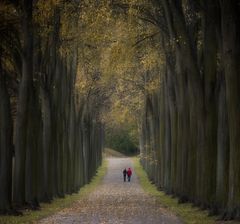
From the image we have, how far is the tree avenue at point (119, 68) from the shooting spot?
68.9ft

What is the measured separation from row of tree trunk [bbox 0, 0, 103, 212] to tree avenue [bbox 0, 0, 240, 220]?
5 centimetres

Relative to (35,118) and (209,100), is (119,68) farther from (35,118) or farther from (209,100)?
(209,100)

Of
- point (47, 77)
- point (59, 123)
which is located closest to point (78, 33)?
point (47, 77)

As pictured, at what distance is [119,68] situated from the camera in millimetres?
32656

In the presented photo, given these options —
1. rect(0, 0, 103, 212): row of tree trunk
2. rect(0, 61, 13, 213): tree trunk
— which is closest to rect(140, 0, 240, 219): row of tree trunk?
rect(0, 0, 103, 212): row of tree trunk

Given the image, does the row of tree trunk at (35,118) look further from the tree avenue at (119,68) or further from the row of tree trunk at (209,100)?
the row of tree trunk at (209,100)

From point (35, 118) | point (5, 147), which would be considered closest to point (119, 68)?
point (35, 118)

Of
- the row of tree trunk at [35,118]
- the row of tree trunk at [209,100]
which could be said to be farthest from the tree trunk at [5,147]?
the row of tree trunk at [209,100]

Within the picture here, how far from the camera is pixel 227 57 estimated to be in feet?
60.7

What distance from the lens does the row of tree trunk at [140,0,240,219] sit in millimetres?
18406

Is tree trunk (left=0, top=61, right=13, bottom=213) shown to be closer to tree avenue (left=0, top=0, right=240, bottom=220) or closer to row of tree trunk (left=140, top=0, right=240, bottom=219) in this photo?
tree avenue (left=0, top=0, right=240, bottom=220)

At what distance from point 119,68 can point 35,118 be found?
6.31 m

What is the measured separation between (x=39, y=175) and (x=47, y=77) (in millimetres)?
4790

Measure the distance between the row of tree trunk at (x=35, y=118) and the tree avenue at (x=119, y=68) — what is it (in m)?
0.05
